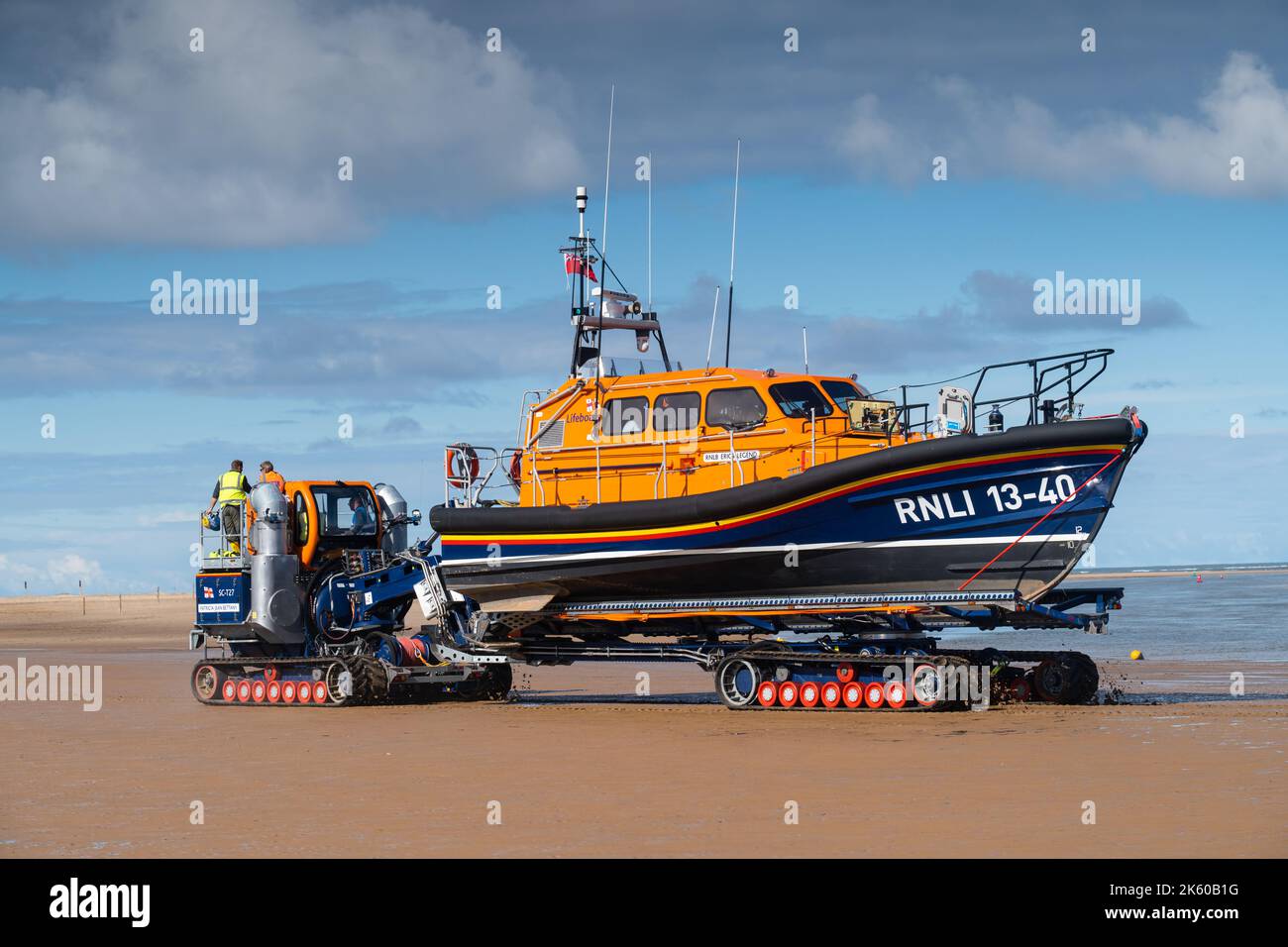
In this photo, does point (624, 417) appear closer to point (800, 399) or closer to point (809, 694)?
point (800, 399)

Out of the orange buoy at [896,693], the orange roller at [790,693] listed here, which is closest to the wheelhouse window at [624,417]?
the orange roller at [790,693]

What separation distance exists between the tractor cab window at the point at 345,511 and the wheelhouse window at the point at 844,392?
659 centimetres

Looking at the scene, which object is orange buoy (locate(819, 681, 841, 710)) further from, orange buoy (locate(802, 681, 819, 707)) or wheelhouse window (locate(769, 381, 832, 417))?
wheelhouse window (locate(769, 381, 832, 417))

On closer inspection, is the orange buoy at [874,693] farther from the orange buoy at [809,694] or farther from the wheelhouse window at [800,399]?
the wheelhouse window at [800,399]

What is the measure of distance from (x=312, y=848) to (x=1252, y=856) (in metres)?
4.86

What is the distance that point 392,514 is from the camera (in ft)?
62.4

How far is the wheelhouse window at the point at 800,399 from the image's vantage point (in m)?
15.1

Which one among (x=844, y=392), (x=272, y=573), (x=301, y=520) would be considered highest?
(x=844, y=392)

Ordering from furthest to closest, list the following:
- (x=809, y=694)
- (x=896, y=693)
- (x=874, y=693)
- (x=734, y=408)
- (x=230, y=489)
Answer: (x=230, y=489) < (x=734, y=408) < (x=809, y=694) < (x=874, y=693) < (x=896, y=693)

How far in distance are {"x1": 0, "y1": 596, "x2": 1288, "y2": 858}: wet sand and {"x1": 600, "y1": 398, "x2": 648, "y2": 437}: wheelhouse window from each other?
3.08 m

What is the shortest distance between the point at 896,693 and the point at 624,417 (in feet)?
14.0

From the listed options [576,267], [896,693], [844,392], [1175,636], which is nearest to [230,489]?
[576,267]

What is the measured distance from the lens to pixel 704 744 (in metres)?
12.3
